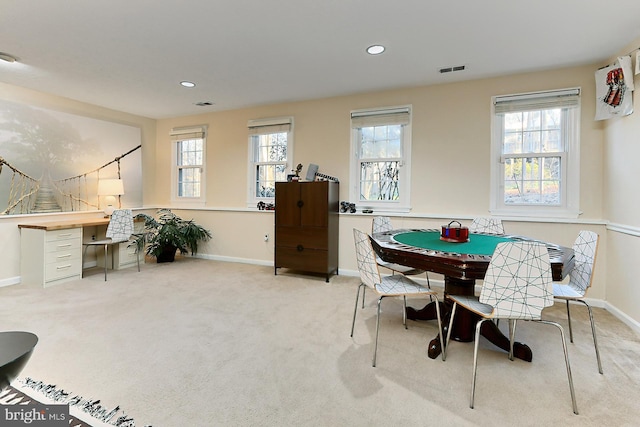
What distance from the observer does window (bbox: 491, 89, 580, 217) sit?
3404mm

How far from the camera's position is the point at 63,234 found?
3.95m

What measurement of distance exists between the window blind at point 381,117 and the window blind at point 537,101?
1034 mm

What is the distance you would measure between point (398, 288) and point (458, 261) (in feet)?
1.75

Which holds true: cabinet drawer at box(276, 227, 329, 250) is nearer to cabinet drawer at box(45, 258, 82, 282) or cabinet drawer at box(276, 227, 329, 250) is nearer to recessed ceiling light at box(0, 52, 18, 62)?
cabinet drawer at box(45, 258, 82, 282)

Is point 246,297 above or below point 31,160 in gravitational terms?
below

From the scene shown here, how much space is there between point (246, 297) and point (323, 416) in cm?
203

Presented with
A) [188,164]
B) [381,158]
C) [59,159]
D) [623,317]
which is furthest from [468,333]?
[59,159]

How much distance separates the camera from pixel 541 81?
350 cm

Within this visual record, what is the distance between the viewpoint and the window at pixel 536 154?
11.2 feet

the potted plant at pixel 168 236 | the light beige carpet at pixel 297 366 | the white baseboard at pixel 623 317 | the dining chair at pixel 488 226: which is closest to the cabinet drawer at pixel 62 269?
the light beige carpet at pixel 297 366

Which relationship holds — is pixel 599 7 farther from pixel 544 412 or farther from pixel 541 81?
pixel 544 412

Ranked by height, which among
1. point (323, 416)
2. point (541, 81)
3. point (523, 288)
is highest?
point (541, 81)

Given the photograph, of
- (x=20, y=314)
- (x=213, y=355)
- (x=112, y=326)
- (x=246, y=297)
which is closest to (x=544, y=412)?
(x=213, y=355)

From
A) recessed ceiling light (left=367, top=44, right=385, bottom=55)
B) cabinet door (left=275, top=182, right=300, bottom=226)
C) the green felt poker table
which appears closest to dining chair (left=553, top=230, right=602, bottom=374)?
the green felt poker table
